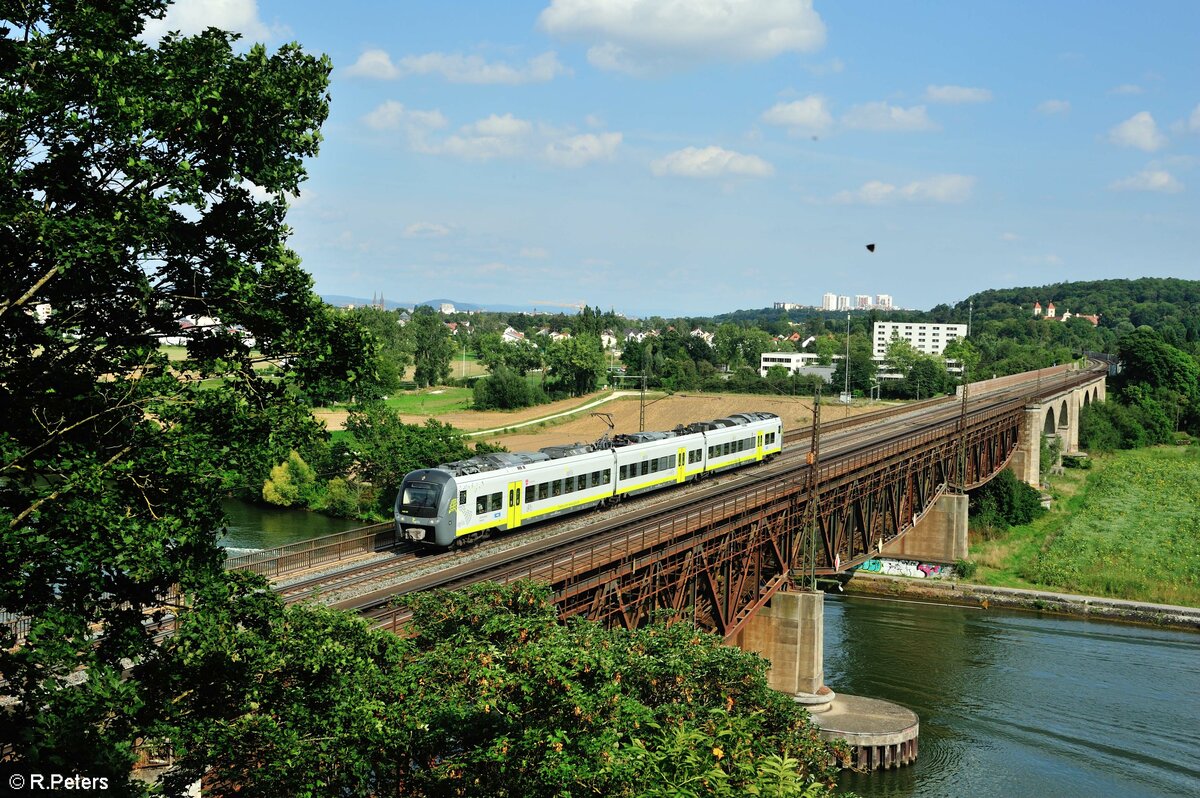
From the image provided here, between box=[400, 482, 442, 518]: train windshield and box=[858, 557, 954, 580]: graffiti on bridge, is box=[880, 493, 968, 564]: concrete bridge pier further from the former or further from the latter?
box=[400, 482, 442, 518]: train windshield

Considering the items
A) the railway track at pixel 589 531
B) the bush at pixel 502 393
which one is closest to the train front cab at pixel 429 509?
the railway track at pixel 589 531

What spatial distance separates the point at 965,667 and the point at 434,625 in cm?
3767

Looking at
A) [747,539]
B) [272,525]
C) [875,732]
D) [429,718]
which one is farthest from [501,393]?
[429,718]

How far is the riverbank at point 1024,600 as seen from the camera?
197 ft

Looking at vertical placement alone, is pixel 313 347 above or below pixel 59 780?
above

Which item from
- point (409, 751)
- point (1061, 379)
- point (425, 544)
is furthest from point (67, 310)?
point (1061, 379)

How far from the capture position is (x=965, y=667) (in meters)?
49.8

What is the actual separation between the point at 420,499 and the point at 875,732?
1889 cm

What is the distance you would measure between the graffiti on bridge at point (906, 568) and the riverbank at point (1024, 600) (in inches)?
30.4

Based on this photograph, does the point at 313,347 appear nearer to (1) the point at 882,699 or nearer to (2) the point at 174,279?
(2) the point at 174,279

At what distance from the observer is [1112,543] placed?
Answer: 73750mm

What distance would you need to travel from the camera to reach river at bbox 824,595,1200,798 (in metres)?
36.4

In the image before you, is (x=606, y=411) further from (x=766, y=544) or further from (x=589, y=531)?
(x=589, y=531)

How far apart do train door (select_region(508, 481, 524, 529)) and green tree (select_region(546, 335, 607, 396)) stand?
98371mm
